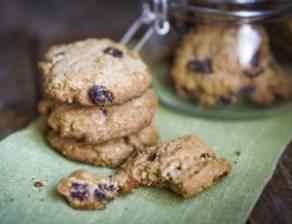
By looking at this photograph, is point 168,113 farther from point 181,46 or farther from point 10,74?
point 10,74

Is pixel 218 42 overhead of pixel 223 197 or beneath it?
overhead

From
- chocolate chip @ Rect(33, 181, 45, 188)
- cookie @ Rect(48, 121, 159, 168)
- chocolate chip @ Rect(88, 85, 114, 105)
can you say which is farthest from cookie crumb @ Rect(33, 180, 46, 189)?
chocolate chip @ Rect(88, 85, 114, 105)

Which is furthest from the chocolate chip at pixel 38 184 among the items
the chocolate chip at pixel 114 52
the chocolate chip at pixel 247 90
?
the chocolate chip at pixel 247 90

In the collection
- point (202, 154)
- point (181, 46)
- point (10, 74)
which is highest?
point (181, 46)

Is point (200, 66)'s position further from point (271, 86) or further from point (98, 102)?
point (98, 102)

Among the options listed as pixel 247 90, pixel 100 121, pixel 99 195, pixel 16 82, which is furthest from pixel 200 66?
pixel 16 82

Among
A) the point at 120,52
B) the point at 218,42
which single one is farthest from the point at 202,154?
the point at 218,42

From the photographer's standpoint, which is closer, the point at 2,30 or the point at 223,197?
the point at 223,197

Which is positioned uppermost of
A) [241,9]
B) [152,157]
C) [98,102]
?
[241,9]
